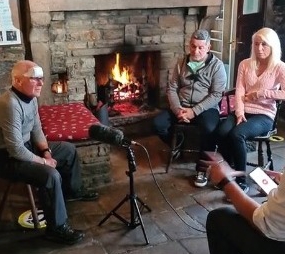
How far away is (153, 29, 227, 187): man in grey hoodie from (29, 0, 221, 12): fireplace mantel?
638 mm

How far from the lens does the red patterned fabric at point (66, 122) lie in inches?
120

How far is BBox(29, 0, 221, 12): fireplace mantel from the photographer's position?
3576 mm

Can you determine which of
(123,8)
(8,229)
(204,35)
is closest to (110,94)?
(123,8)

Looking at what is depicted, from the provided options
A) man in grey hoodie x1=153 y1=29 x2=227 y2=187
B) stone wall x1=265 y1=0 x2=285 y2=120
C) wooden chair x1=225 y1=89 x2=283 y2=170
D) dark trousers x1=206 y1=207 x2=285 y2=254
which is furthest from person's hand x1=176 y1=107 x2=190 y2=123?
stone wall x1=265 y1=0 x2=285 y2=120

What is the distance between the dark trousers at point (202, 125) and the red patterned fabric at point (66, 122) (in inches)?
23.3

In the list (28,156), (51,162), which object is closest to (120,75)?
(51,162)

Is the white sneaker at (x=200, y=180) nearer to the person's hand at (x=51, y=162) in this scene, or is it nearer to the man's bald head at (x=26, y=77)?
the person's hand at (x=51, y=162)

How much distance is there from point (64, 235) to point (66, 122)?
901mm

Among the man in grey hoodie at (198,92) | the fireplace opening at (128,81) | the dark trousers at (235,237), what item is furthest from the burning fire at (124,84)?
the dark trousers at (235,237)

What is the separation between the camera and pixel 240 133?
3.20 meters

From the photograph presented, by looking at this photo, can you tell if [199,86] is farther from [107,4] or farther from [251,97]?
[107,4]

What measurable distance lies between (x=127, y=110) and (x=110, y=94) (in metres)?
0.24

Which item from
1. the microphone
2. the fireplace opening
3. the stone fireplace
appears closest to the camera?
the microphone

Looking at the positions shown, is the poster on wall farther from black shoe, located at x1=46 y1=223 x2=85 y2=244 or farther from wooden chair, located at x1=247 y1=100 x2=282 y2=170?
wooden chair, located at x1=247 y1=100 x2=282 y2=170
